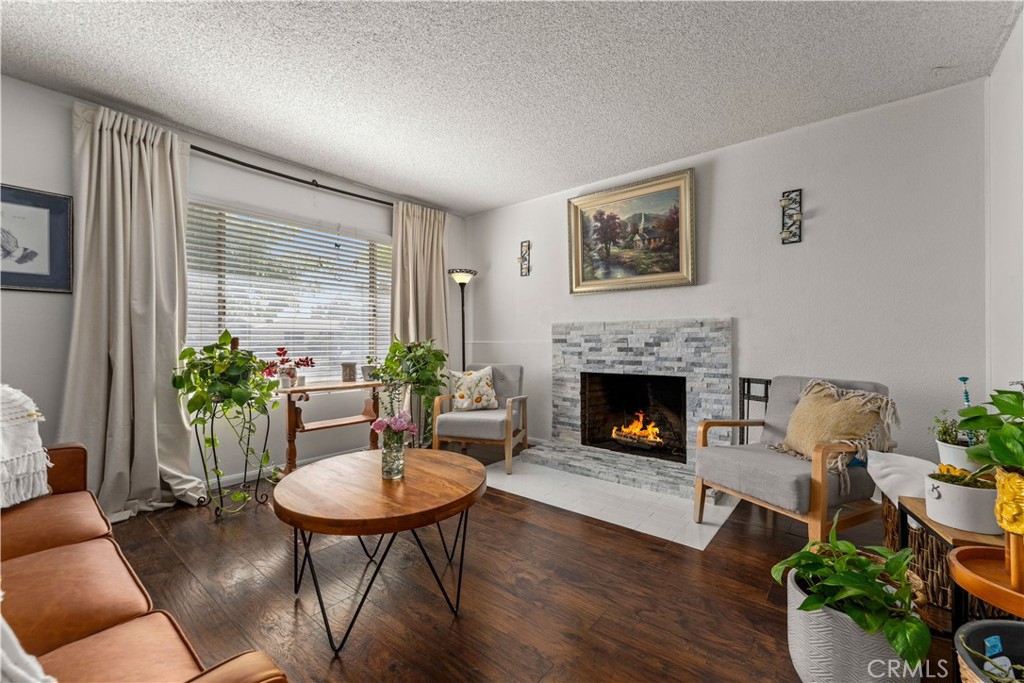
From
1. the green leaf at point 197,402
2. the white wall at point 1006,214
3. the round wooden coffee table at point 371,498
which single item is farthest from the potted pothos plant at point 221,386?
the white wall at point 1006,214

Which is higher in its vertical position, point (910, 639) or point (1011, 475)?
point (1011, 475)

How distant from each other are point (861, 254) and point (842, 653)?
8.08 feet

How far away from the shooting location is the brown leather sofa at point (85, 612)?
80 centimetres

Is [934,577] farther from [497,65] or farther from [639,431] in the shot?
[497,65]

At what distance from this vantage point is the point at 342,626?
1583 mm

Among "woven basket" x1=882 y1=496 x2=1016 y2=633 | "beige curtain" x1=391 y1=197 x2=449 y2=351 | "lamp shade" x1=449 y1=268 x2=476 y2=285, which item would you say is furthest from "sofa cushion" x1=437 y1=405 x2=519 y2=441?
"woven basket" x1=882 y1=496 x2=1016 y2=633

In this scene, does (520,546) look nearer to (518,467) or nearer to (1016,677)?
(518,467)

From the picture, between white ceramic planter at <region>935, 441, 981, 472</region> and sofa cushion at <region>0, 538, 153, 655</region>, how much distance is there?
2333 millimetres

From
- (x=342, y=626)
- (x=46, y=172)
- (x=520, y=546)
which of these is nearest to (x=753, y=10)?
(x=520, y=546)

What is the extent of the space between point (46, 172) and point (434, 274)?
2.78 meters

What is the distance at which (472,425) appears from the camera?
136 inches

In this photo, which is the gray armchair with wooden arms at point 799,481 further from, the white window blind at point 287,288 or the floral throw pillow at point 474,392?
the white window blind at point 287,288

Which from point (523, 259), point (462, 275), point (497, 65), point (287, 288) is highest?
point (497, 65)

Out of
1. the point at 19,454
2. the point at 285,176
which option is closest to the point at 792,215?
the point at 285,176
